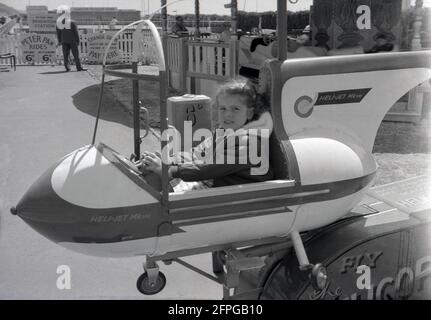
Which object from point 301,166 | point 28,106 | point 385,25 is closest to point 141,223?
point 301,166

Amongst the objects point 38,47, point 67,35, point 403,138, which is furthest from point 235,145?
point 38,47

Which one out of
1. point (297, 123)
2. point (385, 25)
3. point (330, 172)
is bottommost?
point (330, 172)

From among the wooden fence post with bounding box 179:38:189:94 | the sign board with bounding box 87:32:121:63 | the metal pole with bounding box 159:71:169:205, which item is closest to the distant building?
the sign board with bounding box 87:32:121:63

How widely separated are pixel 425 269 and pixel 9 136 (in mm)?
6375

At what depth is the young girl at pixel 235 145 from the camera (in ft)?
7.84

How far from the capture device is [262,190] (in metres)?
2.30

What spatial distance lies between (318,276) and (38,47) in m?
16.2

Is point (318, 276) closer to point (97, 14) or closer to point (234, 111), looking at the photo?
point (234, 111)

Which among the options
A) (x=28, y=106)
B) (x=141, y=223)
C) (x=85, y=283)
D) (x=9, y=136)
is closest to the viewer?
(x=141, y=223)

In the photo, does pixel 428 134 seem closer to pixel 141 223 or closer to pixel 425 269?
pixel 425 269

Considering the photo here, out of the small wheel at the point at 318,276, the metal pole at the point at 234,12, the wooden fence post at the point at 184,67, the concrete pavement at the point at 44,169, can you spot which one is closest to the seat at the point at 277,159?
the small wheel at the point at 318,276

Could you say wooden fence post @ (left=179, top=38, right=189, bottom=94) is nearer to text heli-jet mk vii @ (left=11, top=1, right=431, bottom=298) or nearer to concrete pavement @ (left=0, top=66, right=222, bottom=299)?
concrete pavement @ (left=0, top=66, right=222, bottom=299)

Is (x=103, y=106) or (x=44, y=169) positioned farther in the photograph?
(x=103, y=106)

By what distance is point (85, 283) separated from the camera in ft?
11.7
